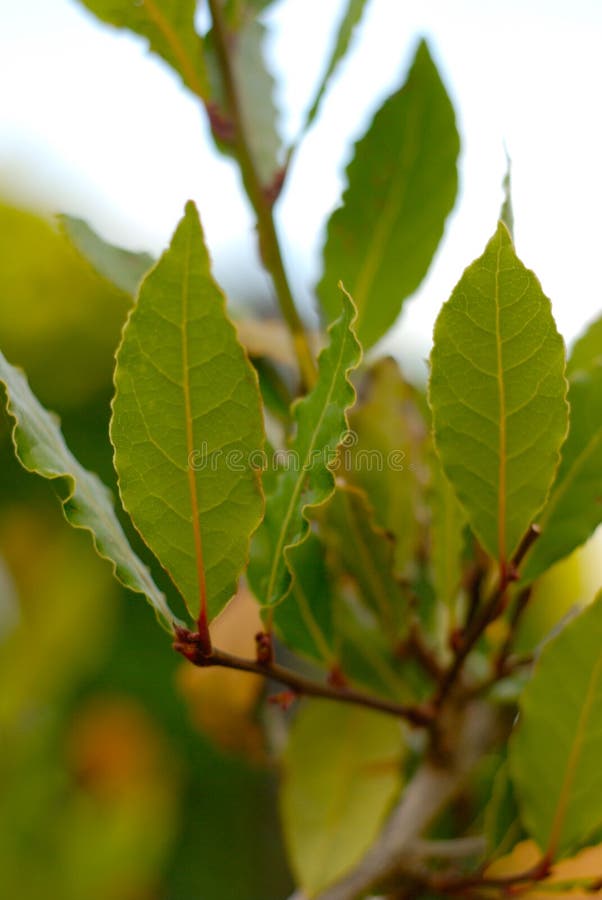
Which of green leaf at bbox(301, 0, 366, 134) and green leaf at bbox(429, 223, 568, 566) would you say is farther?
green leaf at bbox(301, 0, 366, 134)

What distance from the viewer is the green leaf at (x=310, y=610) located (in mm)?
701

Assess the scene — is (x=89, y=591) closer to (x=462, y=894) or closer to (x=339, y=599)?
(x=339, y=599)

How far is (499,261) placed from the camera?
483mm

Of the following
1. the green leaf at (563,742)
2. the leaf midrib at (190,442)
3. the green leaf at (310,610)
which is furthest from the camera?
the green leaf at (310,610)

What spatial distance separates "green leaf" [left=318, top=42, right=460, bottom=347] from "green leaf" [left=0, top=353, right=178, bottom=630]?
1.12ft

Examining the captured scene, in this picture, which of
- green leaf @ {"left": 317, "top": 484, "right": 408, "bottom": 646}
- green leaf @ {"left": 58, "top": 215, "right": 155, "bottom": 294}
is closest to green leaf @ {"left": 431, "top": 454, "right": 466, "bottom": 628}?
green leaf @ {"left": 317, "top": 484, "right": 408, "bottom": 646}

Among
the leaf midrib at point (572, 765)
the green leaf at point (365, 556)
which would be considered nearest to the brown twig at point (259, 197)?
the green leaf at point (365, 556)

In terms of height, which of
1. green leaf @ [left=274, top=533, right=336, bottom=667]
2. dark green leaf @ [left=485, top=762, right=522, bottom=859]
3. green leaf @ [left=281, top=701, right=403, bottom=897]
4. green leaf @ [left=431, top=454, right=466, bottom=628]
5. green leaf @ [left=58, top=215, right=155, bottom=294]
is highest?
green leaf @ [left=58, top=215, right=155, bottom=294]

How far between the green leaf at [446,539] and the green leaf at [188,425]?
189mm

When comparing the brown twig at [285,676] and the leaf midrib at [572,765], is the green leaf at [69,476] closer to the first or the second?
the brown twig at [285,676]

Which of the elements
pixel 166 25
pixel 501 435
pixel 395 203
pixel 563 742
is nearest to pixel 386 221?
pixel 395 203

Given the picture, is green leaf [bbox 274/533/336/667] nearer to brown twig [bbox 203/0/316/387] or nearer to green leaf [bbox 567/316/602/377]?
brown twig [bbox 203/0/316/387]

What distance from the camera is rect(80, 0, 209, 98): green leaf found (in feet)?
2.35

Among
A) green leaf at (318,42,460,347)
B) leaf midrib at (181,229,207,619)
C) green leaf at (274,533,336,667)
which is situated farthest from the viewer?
green leaf at (318,42,460,347)
